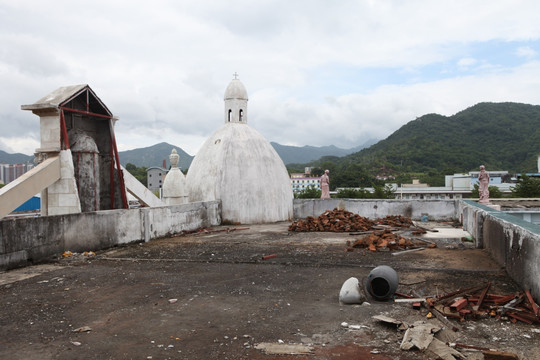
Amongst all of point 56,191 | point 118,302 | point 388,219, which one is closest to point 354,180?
point 388,219

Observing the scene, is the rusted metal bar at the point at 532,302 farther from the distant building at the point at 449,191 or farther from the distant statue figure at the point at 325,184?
the distant building at the point at 449,191

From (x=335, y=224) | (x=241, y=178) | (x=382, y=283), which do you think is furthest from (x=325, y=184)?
(x=382, y=283)

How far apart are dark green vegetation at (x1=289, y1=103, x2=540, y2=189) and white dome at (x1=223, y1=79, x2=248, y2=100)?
50965 millimetres

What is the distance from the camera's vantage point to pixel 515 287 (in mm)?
6648

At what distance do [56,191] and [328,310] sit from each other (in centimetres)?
A: 931

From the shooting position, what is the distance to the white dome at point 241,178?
19.2 metres

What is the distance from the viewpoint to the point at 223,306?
5973 mm

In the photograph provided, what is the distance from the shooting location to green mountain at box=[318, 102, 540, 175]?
77062mm

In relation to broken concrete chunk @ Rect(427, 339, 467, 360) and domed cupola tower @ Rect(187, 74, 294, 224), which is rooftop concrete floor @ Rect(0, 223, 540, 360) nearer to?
broken concrete chunk @ Rect(427, 339, 467, 360)

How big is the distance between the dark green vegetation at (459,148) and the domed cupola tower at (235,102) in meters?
50.9


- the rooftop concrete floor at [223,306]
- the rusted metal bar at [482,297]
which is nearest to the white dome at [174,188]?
the rooftop concrete floor at [223,306]

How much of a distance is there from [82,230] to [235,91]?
12573 millimetres

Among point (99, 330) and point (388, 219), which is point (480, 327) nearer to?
point (99, 330)

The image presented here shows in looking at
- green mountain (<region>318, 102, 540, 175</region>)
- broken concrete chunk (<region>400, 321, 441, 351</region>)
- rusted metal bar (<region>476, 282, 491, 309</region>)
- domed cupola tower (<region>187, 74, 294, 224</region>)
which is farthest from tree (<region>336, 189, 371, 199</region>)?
broken concrete chunk (<region>400, 321, 441, 351</region>)
